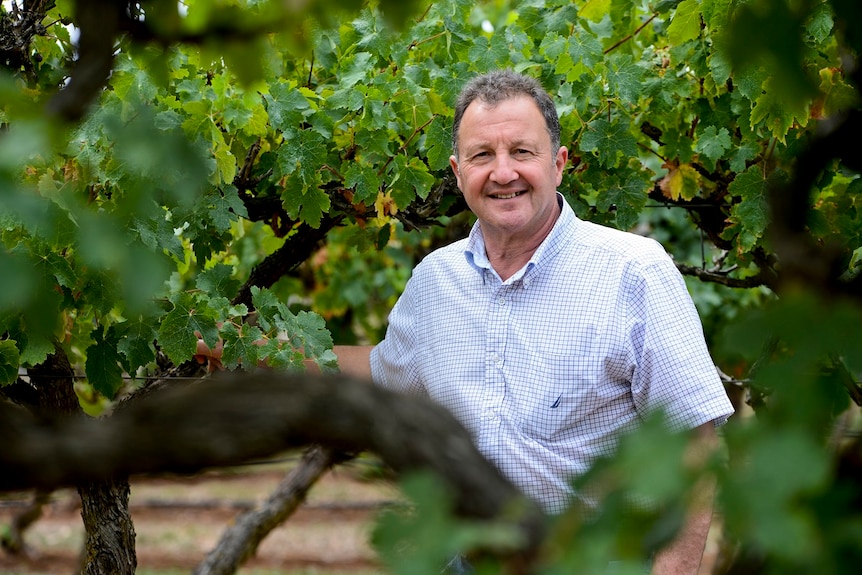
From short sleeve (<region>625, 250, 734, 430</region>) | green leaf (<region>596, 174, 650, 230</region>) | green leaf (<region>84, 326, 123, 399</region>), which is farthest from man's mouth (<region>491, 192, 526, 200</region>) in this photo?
green leaf (<region>84, 326, 123, 399</region>)

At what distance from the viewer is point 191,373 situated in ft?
9.52

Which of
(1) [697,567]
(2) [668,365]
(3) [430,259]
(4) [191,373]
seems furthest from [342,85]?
(1) [697,567]

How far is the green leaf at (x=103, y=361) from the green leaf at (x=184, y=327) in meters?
0.17

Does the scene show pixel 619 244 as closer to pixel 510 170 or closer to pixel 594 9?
pixel 510 170

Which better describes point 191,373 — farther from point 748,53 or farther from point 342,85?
point 748,53

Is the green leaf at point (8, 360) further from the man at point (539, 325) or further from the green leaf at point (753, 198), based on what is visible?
the green leaf at point (753, 198)

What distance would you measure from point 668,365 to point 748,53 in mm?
1584

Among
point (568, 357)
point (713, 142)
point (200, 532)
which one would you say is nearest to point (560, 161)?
point (713, 142)

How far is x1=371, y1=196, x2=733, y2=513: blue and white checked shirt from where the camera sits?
2178 millimetres

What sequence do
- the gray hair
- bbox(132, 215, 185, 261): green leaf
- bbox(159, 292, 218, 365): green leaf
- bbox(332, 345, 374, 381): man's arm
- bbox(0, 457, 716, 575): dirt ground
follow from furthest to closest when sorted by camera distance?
1. bbox(0, 457, 716, 575): dirt ground
2. bbox(332, 345, 374, 381): man's arm
3. the gray hair
4. bbox(159, 292, 218, 365): green leaf
5. bbox(132, 215, 185, 261): green leaf

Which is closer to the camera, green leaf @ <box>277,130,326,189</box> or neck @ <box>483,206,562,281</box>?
neck @ <box>483,206,562,281</box>

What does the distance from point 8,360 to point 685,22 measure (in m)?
1.90

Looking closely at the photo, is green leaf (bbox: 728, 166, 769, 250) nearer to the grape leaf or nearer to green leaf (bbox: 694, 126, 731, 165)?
green leaf (bbox: 694, 126, 731, 165)

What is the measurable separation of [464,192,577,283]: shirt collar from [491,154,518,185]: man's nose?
148 millimetres
